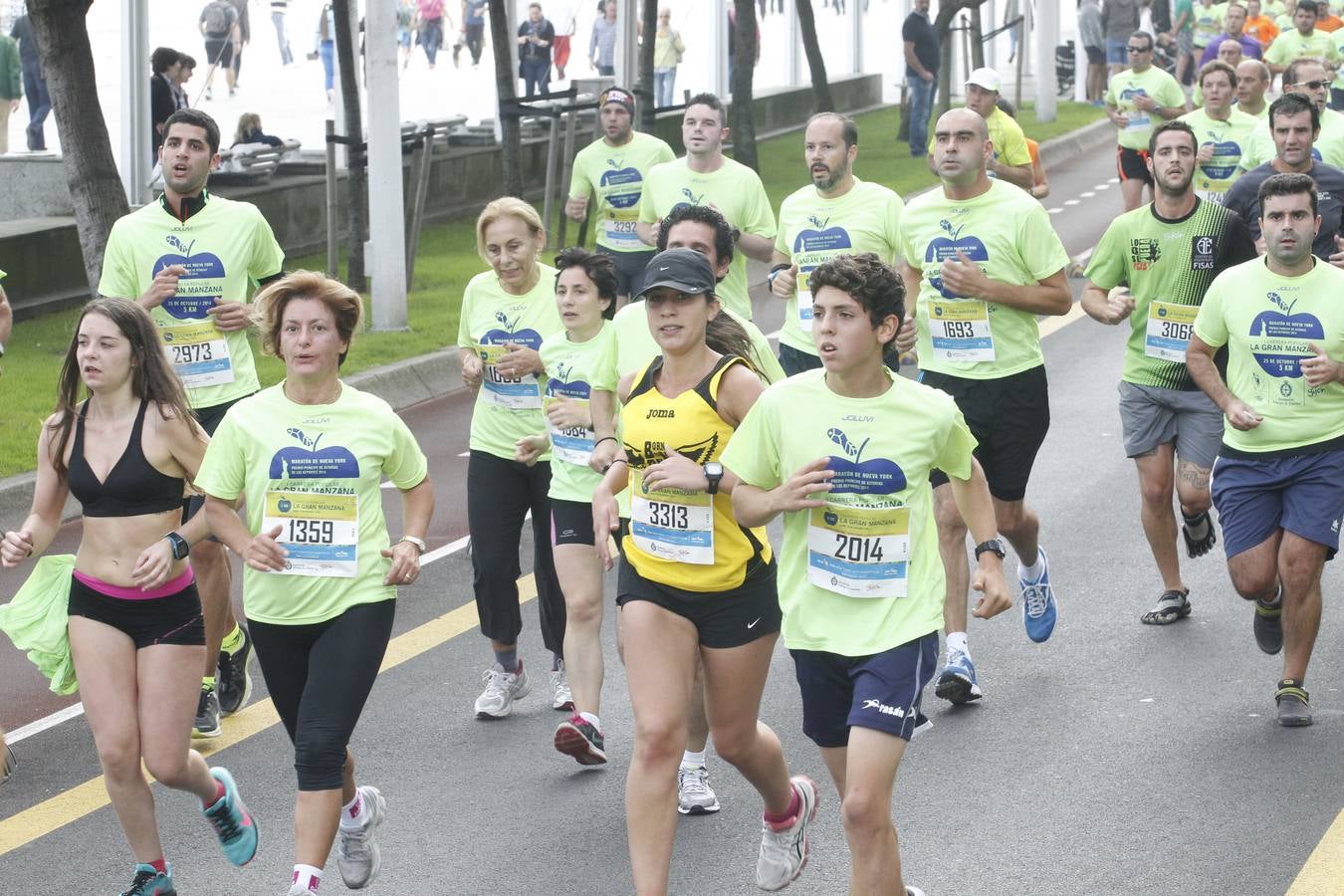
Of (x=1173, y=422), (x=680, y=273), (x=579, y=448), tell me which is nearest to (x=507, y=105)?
(x=1173, y=422)

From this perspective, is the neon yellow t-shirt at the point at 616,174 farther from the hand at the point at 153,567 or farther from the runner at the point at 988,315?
the hand at the point at 153,567

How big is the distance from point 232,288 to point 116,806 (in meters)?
2.99

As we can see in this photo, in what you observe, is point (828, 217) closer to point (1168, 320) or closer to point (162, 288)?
point (1168, 320)

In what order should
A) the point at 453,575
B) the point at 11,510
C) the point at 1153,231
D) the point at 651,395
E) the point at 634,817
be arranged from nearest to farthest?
1. the point at 634,817
2. the point at 651,395
3. the point at 1153,231
4. the point at 453,575
5. the point at 11,510

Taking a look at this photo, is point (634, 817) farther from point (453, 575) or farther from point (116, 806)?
point (453, 575)

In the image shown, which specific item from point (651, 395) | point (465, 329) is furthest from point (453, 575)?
point (651, 395)

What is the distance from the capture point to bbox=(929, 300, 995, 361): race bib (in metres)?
8.70

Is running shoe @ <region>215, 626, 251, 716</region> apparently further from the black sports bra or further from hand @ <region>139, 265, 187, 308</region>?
the black sports bra

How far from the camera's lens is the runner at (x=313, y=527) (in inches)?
238

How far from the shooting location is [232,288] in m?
8.62

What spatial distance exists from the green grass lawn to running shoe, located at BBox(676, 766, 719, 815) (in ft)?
19.6

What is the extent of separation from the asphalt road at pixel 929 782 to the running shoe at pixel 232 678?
0.23ft

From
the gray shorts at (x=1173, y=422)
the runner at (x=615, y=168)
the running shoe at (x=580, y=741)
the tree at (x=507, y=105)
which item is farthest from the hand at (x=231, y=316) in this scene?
the tree at (x=507, y=105)

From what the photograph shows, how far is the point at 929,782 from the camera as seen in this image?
7.36 m
